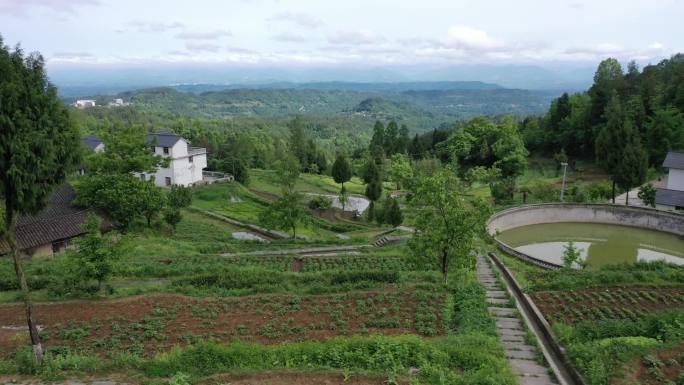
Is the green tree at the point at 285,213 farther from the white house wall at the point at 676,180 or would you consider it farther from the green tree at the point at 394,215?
the white house wall at the point at 676,180

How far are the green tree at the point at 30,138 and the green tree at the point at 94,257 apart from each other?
4.41 metres

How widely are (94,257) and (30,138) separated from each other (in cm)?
646

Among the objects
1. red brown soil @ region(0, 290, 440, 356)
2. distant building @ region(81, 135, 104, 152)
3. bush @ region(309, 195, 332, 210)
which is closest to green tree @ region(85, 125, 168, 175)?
bush @ region(309, 195, 332, 210)

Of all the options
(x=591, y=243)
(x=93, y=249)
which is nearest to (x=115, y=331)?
(x=93, y=249)

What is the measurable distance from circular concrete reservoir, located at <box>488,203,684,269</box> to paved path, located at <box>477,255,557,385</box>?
326 inches

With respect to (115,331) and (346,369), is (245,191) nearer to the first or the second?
(115,331)

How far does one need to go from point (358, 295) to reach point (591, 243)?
19902 millimetres

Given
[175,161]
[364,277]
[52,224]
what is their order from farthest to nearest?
[175,161] → [52,224] → [364,277]

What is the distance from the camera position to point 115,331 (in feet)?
43.4

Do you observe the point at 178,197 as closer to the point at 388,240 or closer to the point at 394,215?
the point at 394,215

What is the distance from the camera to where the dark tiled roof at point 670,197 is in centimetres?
3228

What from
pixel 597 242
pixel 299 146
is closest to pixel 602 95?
pixel 597 242

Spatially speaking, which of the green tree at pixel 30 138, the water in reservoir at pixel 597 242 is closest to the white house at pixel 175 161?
the water in reservoir at pixel 597 242

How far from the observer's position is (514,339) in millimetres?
13555
